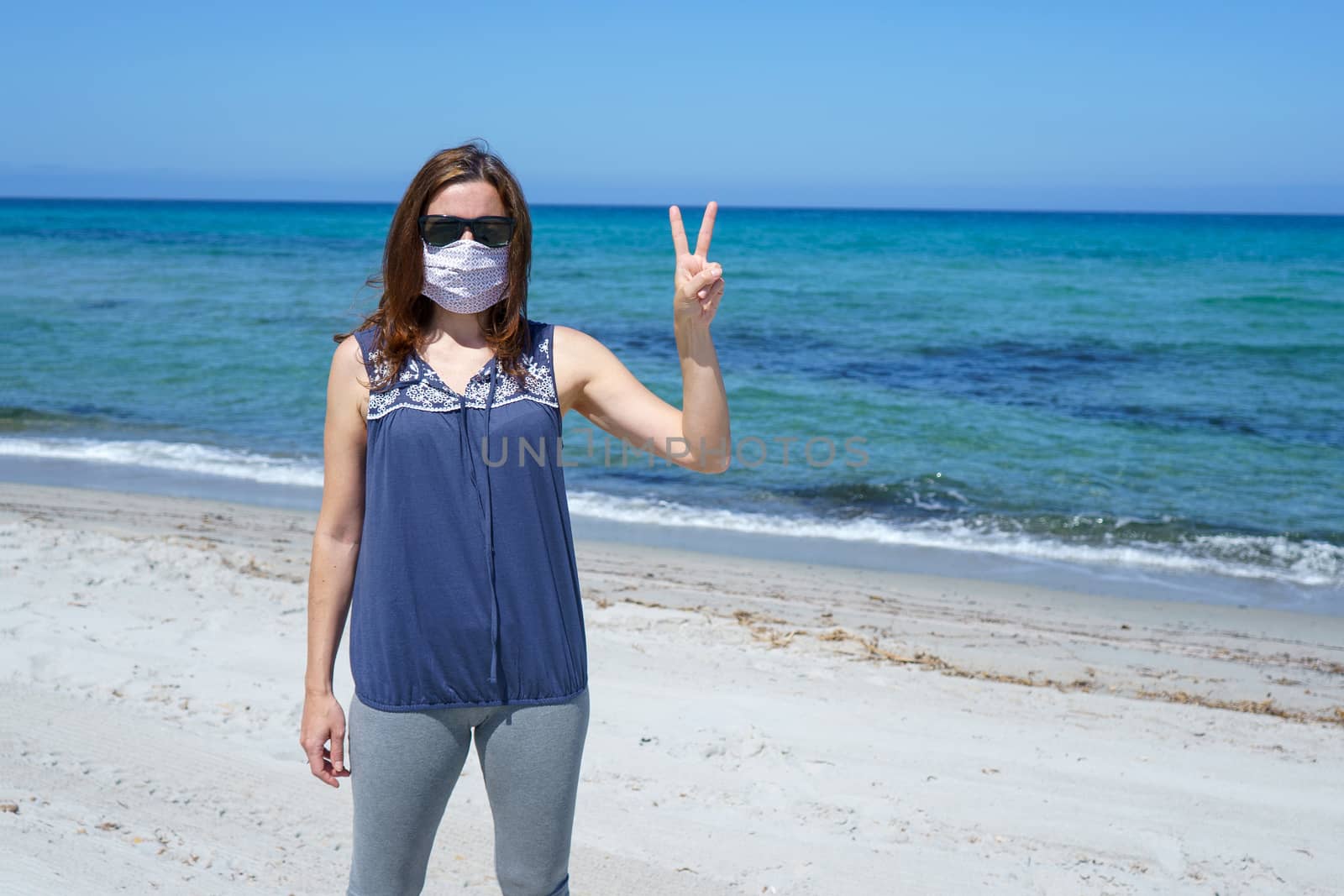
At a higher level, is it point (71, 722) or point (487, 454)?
point (487, 454)

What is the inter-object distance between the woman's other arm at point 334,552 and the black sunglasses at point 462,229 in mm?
265

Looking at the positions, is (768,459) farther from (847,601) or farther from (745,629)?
(745,629)

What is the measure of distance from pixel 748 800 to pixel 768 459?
819 cm

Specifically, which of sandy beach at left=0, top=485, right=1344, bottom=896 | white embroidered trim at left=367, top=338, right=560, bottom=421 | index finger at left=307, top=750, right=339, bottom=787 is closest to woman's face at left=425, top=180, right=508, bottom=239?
white embroidered trim at left=367, top=338, right=560, bottom=421

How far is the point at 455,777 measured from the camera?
2.14 m

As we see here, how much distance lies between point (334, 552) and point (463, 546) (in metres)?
0.33

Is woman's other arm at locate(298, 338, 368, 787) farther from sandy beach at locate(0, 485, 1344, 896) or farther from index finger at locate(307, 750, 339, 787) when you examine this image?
sandy beach at locate(0, 485, 1344, 896)

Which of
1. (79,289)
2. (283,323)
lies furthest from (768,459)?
(79,289)

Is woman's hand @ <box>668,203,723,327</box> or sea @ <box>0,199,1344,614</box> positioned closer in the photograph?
woman's hand @ <box>668,203,723,327</box>

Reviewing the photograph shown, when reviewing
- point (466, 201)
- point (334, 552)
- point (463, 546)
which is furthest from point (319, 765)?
point (466, 201)

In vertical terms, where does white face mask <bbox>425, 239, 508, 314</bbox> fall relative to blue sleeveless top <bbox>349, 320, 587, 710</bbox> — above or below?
above

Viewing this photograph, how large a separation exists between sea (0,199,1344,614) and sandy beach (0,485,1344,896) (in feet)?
5.80

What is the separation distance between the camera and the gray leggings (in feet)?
6.72

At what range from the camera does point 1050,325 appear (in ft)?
82.3
